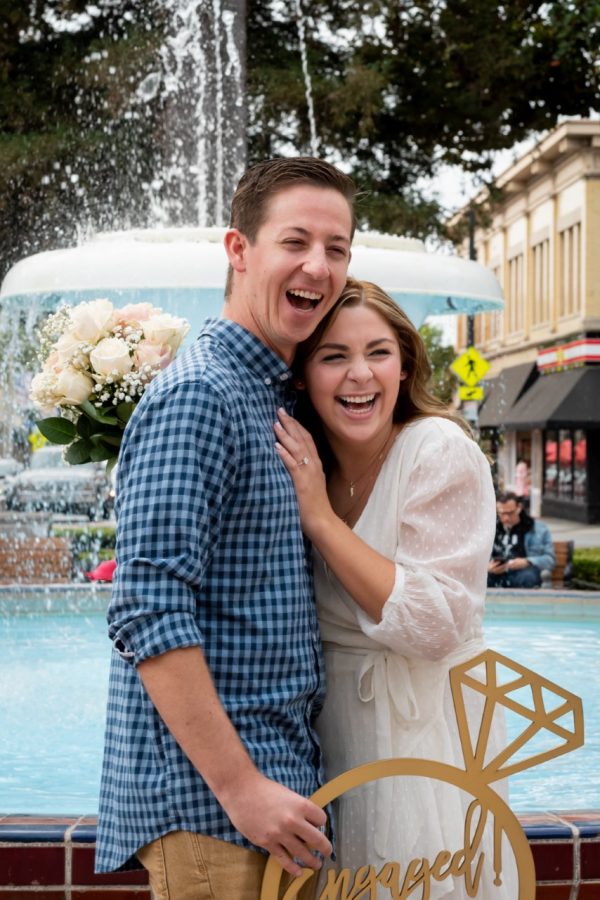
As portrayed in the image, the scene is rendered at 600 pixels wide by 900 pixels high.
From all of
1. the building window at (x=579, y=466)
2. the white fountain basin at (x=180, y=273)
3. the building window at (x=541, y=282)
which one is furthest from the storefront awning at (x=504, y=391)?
the white fountain basin at (x=180, y=273)

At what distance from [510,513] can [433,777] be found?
7.72 meters

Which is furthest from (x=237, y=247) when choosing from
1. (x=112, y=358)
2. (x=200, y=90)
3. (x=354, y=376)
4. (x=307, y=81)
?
(x=200, y=90)

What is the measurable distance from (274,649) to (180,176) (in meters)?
15.8

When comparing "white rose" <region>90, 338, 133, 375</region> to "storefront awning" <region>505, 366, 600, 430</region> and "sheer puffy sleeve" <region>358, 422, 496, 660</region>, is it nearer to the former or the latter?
"sheer puffy sleeve" <region>358, 422, 496, 660</region>

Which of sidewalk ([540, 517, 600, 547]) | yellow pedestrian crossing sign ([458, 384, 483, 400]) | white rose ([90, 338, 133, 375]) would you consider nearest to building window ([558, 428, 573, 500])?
sidewalk ([540, 517, 600, 547])

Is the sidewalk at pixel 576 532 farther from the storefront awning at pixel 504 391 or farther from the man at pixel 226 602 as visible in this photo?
the man at pixel 226 602

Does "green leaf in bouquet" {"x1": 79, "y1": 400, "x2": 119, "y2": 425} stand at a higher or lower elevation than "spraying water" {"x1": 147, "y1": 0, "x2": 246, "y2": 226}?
lower

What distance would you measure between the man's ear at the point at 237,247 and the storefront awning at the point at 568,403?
24.6 m

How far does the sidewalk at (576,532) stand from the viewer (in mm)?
20642

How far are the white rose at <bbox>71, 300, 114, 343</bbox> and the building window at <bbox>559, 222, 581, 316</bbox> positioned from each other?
90.8 ft

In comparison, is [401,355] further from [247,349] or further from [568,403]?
[568,403]

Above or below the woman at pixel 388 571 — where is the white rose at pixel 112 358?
above

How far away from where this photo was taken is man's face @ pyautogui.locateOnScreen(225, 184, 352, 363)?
6.99ft

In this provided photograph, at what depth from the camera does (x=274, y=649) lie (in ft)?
6.59
